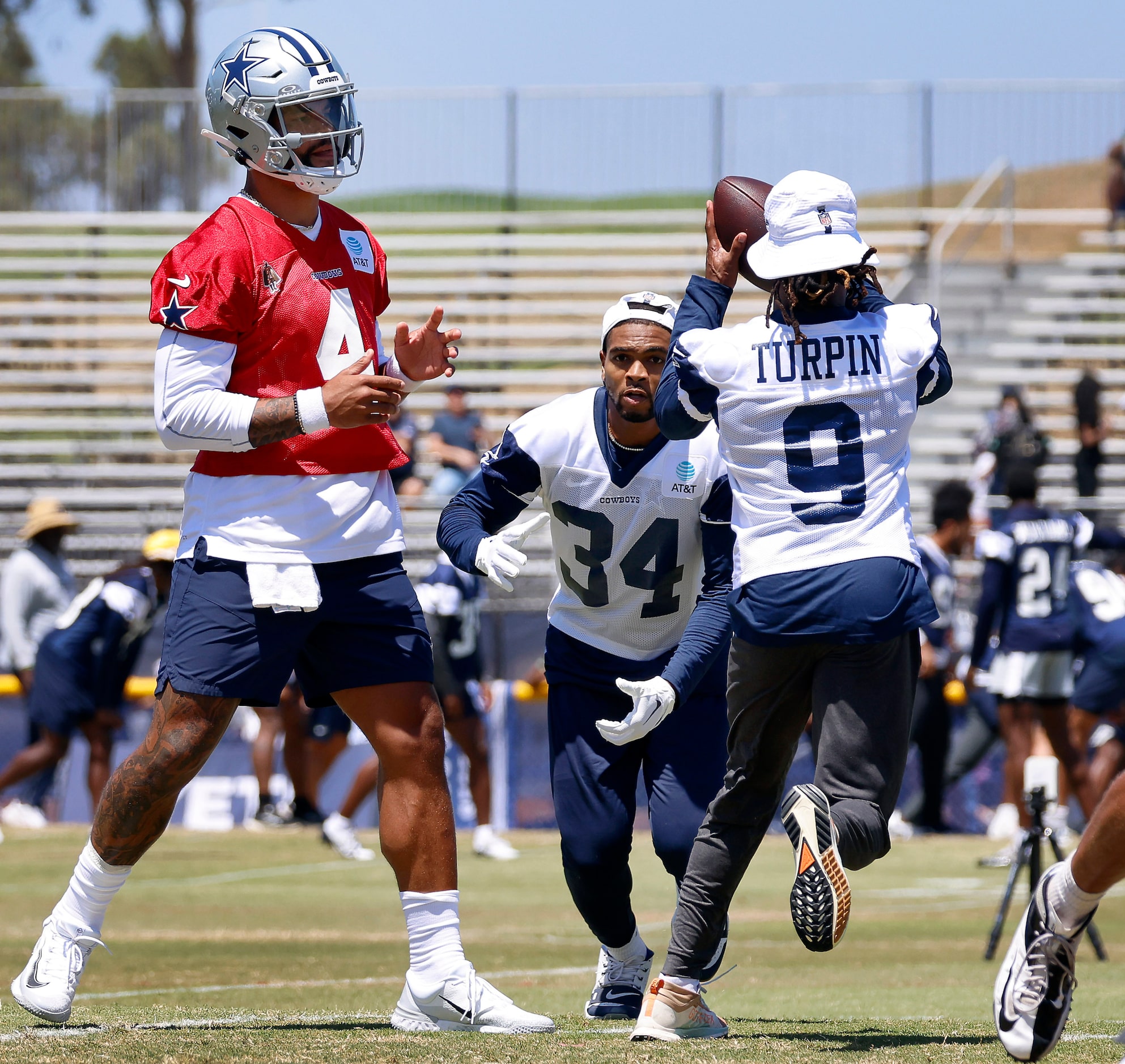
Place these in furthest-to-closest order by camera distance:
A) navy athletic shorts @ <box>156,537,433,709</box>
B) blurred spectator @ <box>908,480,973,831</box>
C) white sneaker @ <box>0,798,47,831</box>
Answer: white sneaker @ <box>0,798,47,831</box> < blurred spectator @ <box>908,480,973,831</box> < navy athletic shorts @ <box>156,537,433,709</box>

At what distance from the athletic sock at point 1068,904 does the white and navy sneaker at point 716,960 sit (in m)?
1.03

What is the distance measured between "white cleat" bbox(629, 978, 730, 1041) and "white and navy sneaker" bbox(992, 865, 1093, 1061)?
0.98 meters

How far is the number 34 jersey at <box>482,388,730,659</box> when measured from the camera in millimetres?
5340

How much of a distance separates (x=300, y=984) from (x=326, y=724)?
19.7 ft

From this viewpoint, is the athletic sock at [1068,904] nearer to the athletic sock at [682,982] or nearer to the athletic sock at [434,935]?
the athletic sock at [682,982]

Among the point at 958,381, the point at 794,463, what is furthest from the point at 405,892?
the point at 958,381

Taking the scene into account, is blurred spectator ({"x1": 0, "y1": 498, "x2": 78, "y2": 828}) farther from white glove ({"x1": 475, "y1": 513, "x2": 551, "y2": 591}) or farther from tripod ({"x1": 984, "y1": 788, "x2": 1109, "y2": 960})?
white glove ({"x1": 475, "y1": 513, "x2": 551, "y2": 591})

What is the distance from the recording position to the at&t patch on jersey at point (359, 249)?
484 centimetres

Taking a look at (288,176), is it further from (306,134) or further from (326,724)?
(326,724)

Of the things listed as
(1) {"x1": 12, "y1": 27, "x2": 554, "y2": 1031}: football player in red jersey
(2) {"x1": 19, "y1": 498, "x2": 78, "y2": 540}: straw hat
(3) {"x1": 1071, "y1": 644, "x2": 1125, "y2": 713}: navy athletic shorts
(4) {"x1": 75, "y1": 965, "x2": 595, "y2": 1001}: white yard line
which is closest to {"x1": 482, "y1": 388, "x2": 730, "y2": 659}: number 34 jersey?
(1) {"x1": 12, "y1": 27, "x2": 554, "y2": 1031}: football player in red jersey

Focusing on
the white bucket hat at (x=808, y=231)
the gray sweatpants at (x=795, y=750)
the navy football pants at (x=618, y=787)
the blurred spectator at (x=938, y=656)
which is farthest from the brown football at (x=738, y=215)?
the blurred spectator at (x=938, y=656)

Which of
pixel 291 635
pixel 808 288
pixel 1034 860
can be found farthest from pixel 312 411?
pixel 1034 860

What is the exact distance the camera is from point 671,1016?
448 centimetres

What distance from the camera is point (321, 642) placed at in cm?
471
